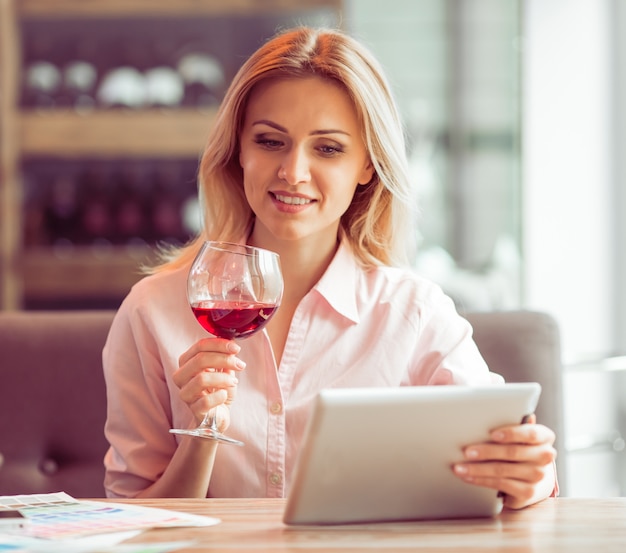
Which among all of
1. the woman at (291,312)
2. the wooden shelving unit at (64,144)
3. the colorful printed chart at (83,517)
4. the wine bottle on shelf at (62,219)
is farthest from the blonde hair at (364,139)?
the wine bottle on shelf at (62,219)

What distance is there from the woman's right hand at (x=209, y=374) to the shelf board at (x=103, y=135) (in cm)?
228

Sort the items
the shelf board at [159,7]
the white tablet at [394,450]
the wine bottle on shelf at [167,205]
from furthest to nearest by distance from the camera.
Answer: the wine bottle on shelf at [167,205] < the shelf board at [159,7] < the white tablet at [394,450]

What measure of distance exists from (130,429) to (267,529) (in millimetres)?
572

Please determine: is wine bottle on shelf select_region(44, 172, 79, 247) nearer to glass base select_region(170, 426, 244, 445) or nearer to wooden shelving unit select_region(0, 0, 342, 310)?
wooden shelving unit select_region(0, 0, 342, 310)

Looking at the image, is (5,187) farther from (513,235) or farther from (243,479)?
(243,479)

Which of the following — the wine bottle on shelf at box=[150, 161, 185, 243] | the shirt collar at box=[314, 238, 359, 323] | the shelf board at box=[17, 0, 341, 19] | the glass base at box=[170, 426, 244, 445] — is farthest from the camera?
the wine bottle on shelf at box=[150, 161, 185, 243]

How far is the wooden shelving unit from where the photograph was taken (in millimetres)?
3430

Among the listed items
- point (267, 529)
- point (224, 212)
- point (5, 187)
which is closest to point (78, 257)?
point (5, 187)

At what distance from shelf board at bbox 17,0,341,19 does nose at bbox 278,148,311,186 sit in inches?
79.1

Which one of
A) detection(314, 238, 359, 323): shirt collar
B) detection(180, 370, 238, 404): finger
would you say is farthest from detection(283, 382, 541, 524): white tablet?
detection(314, 238, 359, 323): shirt collar

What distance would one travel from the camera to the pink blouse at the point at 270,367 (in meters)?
1.49

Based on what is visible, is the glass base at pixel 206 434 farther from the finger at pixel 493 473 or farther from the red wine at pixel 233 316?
the finger at pixel 493 473

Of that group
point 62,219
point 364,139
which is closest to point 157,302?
point 364,139

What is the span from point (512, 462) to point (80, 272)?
260 cm
